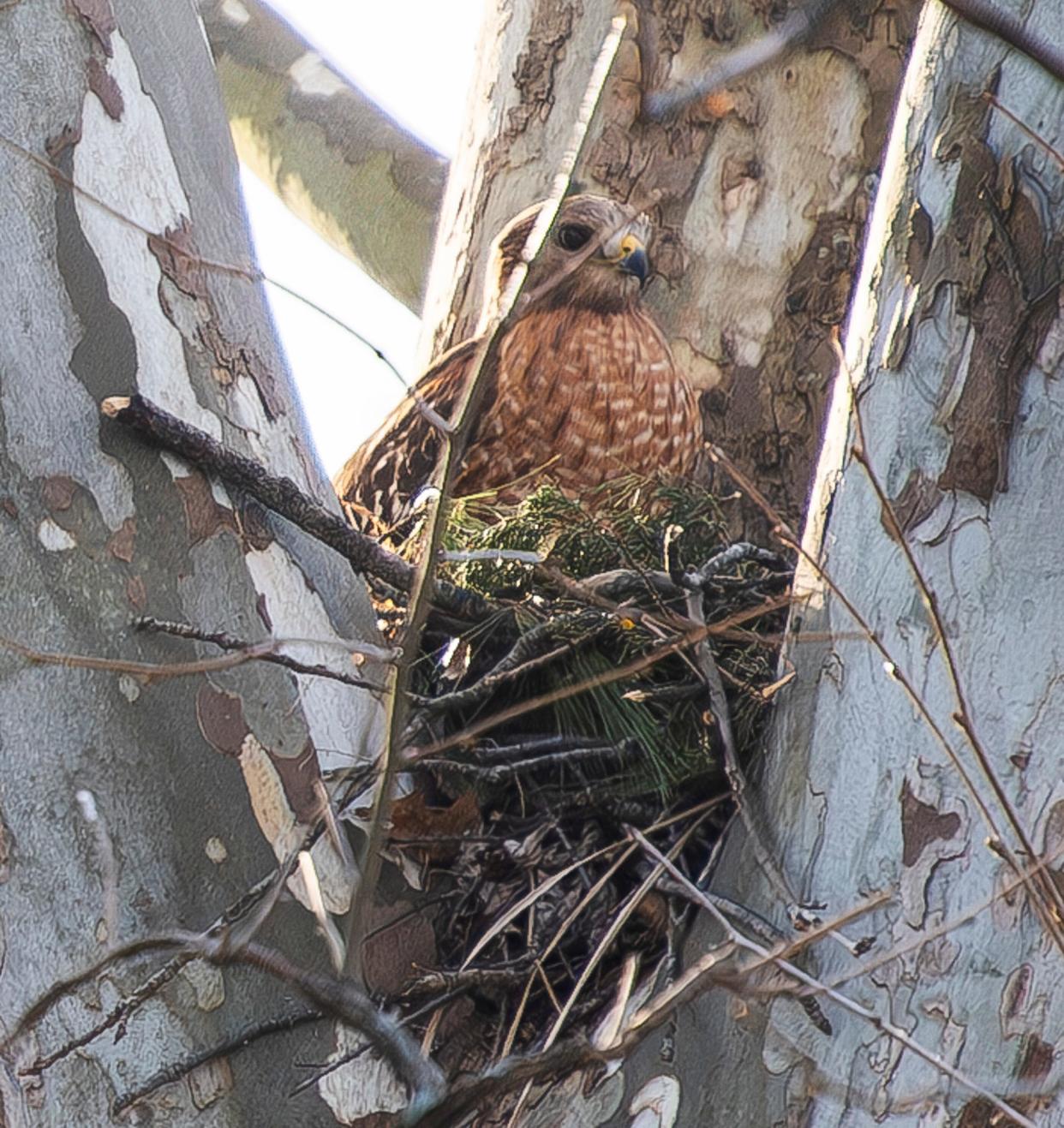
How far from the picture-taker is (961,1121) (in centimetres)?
191

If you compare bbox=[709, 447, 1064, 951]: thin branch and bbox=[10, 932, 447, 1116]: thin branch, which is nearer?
bbox=[10, 932, 447, 1116]: thin branch

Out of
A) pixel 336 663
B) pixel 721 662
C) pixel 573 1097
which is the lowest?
pixel 573 1097

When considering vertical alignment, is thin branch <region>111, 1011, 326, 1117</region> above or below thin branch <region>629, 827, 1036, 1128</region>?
below

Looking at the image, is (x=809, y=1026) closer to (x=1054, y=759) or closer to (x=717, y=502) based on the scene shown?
(x=1054, y=759)

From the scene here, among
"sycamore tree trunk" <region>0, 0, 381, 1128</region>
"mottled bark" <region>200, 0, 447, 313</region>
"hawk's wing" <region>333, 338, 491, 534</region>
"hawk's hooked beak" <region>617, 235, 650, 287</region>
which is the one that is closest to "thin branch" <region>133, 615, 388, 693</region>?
"sycamore tree trunk" <region>0, 0, 381, 1128</region>

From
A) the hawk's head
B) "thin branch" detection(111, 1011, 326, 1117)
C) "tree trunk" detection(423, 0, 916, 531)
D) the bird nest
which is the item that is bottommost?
"thin branch" detection(111, 1011, 326, 1117)

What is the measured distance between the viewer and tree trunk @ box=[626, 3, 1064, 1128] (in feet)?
6.38

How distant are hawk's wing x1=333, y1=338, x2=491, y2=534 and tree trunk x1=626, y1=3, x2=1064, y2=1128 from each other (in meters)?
1.63

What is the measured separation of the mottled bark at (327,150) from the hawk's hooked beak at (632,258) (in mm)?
1297

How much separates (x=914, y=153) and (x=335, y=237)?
330 cm

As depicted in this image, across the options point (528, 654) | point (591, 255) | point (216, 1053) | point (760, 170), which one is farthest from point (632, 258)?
point (216, 1053)

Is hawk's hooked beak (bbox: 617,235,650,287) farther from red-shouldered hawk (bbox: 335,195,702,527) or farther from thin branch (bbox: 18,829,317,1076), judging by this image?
thin branch (bbox: 18,829,317,1076)

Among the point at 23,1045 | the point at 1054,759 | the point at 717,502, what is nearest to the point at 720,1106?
the point at 1054,759

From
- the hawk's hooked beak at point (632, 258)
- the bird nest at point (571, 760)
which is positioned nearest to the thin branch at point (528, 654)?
the bird nest at point (571, 760)
